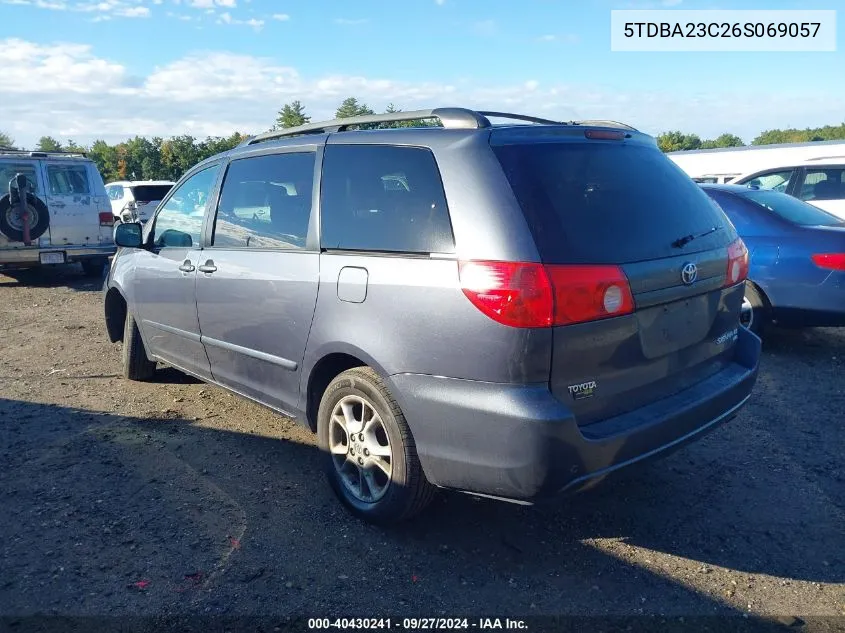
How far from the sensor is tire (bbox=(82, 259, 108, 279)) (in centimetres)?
1179

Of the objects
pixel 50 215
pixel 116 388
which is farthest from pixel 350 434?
pixel 50 215

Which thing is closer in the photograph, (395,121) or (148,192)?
(395,121)

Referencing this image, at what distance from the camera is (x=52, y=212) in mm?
10602

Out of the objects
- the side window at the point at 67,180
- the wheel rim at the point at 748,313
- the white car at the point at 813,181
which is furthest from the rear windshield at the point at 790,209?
the side window at the point at 67,180

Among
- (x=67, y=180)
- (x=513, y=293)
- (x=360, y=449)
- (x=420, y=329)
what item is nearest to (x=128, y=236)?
(x=360, y=449)

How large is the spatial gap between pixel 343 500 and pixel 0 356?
4.92 m

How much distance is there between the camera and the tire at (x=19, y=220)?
10.0m

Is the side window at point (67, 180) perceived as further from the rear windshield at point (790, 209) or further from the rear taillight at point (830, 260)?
the rear taillight at point (830, 260)

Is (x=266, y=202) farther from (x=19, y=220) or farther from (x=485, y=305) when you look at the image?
(x=19, y=220)

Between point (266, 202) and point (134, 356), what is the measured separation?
2.38 m

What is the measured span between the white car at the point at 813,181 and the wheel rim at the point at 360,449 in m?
7.56

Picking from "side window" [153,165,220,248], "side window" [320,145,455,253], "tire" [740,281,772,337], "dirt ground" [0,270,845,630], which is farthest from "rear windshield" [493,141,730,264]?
"tire" [740,281,772,337]

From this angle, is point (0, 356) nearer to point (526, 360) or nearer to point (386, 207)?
point (386, 207)

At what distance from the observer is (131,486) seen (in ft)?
12.6
